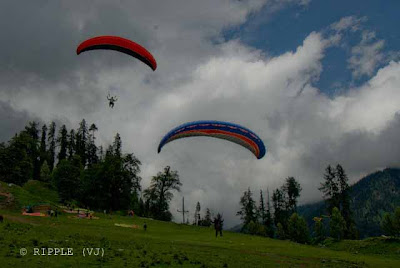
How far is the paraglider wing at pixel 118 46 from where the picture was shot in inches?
1214

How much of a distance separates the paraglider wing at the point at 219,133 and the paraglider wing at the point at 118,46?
7.41 meters

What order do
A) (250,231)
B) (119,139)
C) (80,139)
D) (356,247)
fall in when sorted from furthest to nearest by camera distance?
(80,139), (119,139), (250,231), (356,247)

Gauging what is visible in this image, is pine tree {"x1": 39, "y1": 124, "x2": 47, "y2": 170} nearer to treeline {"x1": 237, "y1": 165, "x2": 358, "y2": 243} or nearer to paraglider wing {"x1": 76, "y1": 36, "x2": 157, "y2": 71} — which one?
treeline {"x1": 237, "y1": 165, "x2": 358, "y2": 243}

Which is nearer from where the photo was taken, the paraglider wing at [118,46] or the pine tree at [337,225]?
the paraglider wing at [118,46]

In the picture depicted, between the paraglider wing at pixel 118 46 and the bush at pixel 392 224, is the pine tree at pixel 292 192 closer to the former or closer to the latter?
the bush at pixel 392 224

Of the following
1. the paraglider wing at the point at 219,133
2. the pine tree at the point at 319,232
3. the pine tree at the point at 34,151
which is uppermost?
the pine tree at the point at 34,151

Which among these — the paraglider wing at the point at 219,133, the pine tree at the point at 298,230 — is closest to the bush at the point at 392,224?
the pine tree at the point at 298,230

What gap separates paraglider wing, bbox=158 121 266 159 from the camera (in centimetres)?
3481

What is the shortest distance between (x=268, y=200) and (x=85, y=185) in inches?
2129

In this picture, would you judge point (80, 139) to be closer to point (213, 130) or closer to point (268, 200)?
point (268, 200)

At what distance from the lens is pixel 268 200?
10612 cm

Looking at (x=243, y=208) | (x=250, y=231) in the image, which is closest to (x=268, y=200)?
(x=243, y=208)

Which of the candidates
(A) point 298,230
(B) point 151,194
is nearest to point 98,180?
(B) point 151,194

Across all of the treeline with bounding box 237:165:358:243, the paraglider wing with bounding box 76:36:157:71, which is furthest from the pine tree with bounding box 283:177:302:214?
the paraglider wing with bounding box 76:36:157:71
